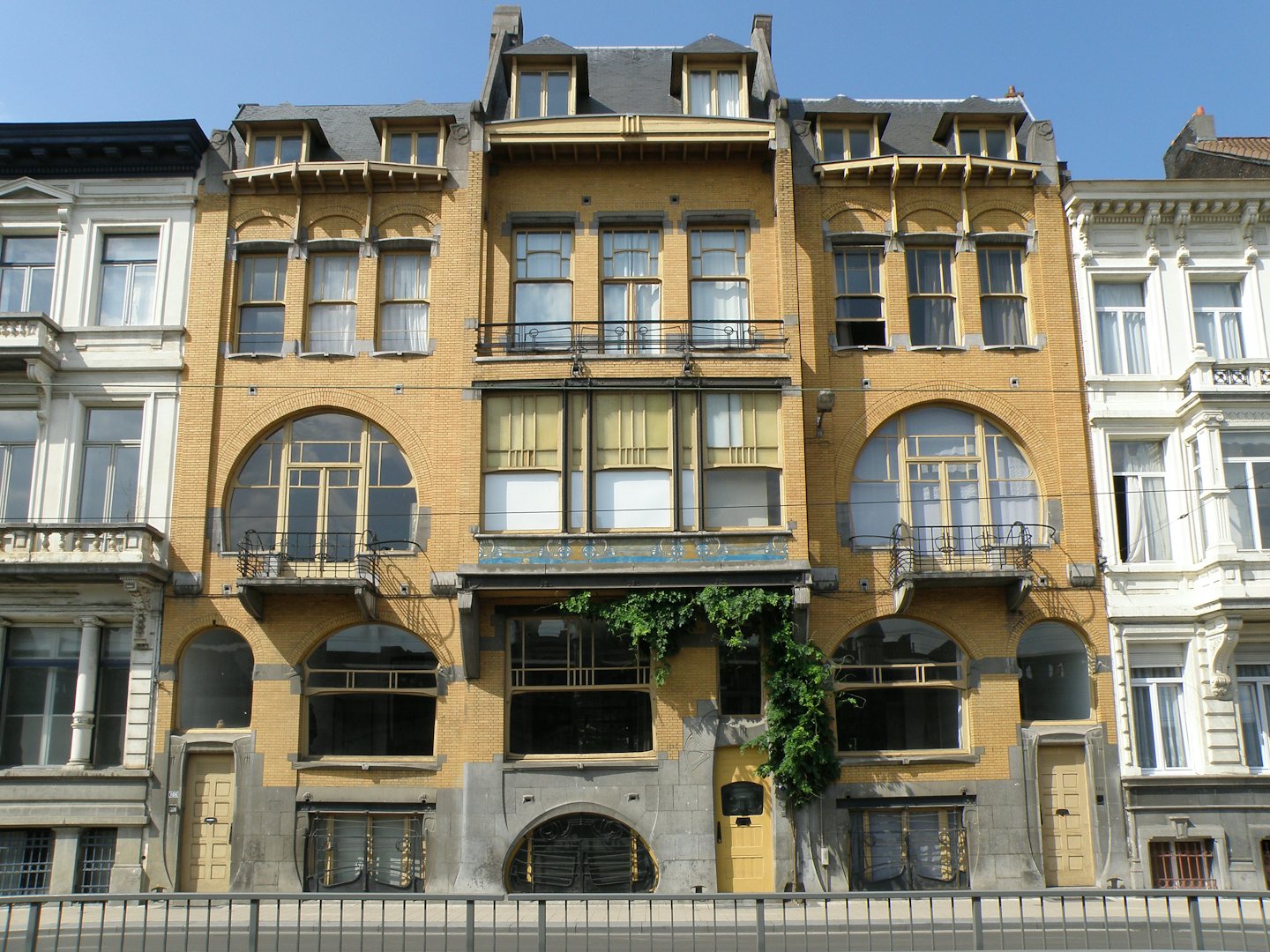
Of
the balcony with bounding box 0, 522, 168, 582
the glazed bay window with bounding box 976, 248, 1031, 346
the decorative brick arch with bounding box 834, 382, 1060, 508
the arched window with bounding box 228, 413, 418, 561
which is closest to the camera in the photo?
the balcony with bounding box 0, 522, 168, 582

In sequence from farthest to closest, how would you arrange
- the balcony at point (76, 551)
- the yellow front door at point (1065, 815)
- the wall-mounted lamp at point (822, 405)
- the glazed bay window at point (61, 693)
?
the wall-mounted lamp at point (822, 405) < the glazed bay window at point (61, 693) < the yellow front door at point (1065, 815) < the balcony at point (76, 551)

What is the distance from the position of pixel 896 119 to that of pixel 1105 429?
8.27m

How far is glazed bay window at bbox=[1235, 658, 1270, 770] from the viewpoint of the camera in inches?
838

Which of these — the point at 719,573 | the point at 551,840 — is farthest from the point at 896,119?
the point at 551,840

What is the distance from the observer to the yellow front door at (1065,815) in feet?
68.1

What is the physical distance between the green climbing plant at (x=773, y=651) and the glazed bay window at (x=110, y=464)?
906 centimetres

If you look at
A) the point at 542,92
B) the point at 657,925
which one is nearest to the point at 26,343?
the point at 542,92

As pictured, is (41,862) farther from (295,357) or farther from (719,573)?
(719,573)

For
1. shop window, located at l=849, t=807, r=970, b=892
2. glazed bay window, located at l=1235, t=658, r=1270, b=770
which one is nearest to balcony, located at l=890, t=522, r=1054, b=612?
shop window, located at l=849, t=807, r=970, b=892

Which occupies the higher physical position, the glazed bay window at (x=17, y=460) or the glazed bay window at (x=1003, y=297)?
the glazed bay window at (x=1003, y=297)

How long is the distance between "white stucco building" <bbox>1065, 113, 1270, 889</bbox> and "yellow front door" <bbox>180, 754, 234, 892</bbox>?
16571mm

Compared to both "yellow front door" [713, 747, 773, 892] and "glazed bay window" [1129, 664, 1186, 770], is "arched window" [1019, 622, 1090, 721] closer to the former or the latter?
"glazed bay window" [1129, 664, 1186, 770]

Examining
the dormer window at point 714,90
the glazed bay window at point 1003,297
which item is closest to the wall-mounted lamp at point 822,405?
the glazed bay window at point 1003,297

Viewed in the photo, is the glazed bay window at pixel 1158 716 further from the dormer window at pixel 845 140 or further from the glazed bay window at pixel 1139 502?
the dormer window at pixel 845 140
